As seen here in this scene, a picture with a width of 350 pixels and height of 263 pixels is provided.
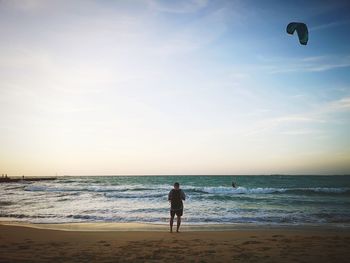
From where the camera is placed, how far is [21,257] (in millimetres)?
6191

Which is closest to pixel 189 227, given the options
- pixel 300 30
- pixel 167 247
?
pixel 167 247

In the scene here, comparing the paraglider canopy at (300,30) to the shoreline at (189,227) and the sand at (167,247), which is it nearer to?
the sand at (167,247)

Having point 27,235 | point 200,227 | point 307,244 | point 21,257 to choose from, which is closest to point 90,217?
point 27,235

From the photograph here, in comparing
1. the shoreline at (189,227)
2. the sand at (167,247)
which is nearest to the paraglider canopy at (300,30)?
the sand at (167,247)


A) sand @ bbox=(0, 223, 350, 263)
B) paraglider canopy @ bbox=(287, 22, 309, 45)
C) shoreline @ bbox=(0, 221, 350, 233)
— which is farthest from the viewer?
shoreline @ bbox=(0, 221, 350, 233)

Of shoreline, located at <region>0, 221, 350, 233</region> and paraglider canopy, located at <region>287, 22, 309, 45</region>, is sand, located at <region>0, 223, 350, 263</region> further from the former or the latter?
paraglider canopy, located at <region>287, 22, 309, 45</region>

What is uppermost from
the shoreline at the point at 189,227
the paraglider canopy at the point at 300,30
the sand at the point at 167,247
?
the paraglider canopy at the point at 300,30

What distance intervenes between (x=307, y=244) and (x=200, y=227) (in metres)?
4.43

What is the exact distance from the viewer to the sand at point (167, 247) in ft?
20.1

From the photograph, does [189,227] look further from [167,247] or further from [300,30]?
[300,30]

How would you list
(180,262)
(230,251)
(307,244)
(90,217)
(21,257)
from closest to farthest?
(180,262), (21,257), (230,251), (307,244), (90,217)

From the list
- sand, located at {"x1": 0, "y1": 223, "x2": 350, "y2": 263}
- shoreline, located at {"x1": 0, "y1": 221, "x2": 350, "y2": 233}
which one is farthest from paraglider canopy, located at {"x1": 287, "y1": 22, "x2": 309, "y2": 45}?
shoreline, located at {"x1": 0, "y1": 221, "x2": 350, "y2": 233}

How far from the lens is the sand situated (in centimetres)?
612

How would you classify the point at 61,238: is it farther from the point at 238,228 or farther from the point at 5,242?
the point at 238,228
